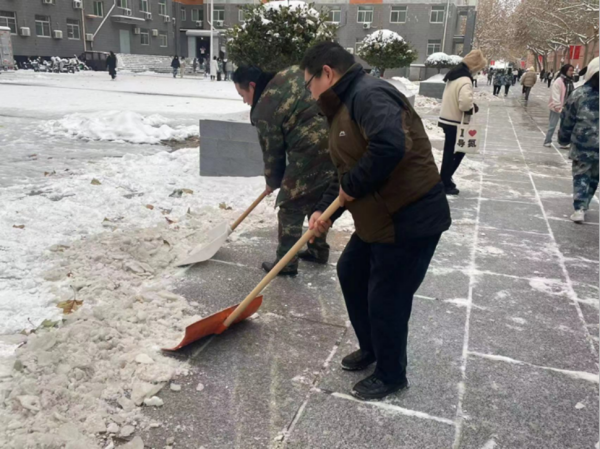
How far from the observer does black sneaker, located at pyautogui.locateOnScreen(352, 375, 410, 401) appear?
2.59 metres

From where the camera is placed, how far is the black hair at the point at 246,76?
12.8ft

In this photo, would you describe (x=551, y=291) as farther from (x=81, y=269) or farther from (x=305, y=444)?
(x=81, y=269)

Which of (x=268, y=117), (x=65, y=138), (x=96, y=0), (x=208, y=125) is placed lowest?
(x=65, y=138)

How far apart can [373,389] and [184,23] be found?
5510 centimetres

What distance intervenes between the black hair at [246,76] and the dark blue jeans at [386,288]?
1857 millimetres

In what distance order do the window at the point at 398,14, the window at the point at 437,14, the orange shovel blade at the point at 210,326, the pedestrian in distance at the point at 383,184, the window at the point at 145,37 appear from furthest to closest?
the window at the point at 145,37
the window at the point at 398,14
the window at the point at 437,14
the orange shovel blade at the point at 210,326
the pedestrian in distance at the point at 383,184

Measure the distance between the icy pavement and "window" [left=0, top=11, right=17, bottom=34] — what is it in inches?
1416

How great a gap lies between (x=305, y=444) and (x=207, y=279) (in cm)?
192

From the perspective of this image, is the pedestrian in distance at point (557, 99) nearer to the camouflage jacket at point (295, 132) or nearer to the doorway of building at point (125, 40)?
the camouflage jacket at point (295, 132)

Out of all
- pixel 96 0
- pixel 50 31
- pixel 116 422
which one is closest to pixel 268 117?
pixel 116 422

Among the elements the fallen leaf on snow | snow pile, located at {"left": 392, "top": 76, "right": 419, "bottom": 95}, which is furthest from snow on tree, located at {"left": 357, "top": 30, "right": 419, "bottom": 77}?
the fallen leaf on snow

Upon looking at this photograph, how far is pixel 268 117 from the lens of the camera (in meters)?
3.81

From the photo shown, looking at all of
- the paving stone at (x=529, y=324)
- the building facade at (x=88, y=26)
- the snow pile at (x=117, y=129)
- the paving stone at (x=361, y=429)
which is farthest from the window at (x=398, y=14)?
the paving stone at (x=361, y=429)

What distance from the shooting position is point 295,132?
3.81 m
